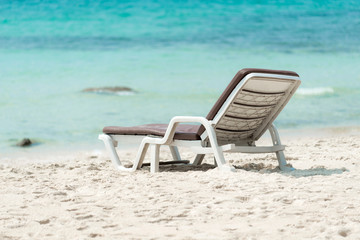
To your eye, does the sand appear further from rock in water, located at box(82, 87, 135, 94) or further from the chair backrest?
rock in water, located at box(82, 87, 135, 94)

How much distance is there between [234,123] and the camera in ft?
17.0

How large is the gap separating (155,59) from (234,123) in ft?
51.3

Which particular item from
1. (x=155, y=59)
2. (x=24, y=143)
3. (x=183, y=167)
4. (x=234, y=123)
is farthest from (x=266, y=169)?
(x=155, y=59)

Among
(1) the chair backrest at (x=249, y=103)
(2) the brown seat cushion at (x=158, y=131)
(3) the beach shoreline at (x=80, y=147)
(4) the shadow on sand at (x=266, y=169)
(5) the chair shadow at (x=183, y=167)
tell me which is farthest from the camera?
(3) the beach shoreline at (x=80, y=147)

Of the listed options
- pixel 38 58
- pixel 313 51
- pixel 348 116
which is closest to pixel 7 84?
pixel 38 58

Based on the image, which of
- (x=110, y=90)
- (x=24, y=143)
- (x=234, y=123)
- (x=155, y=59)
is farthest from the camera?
(x=155, y=59)

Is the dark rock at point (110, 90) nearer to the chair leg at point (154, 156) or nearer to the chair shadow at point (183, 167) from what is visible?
the chair shadow at point (183, 167)

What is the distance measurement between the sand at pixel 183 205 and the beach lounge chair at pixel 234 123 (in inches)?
10.1

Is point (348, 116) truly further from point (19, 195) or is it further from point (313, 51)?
point (313, 51)

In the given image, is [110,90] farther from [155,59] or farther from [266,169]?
[266,169]

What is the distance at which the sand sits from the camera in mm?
3389

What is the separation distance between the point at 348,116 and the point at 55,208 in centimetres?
987

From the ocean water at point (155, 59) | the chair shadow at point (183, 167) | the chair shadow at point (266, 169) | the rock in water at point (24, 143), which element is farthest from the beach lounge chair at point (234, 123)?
the ocean water at point (155, 59)

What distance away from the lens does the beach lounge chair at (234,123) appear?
4.84 m
